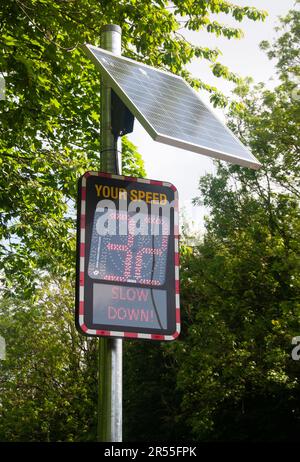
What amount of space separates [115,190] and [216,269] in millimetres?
23524

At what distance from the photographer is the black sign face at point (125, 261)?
5.54 m

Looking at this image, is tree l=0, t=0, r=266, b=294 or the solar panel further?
tree l=0, t=0, r=266, b=294

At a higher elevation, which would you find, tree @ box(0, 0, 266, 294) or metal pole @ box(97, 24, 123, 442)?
tree @ box(0, 0, 266, 294)

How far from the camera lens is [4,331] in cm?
4097

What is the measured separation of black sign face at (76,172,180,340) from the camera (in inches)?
218

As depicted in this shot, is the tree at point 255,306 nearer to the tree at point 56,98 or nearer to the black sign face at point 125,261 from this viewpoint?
the tree at point 56,98

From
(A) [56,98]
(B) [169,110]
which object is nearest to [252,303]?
(A) [56,98]

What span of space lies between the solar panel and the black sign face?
0.55m

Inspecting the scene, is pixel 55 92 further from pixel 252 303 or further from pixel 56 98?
pixel 252 303

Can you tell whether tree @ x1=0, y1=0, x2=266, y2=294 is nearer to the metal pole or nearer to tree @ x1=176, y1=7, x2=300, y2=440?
the metal pole

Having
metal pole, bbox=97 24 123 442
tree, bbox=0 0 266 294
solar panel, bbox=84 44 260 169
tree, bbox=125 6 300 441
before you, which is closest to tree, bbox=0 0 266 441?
tree, bbox=0 0 266 294

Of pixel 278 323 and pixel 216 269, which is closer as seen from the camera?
pixel 278 323
